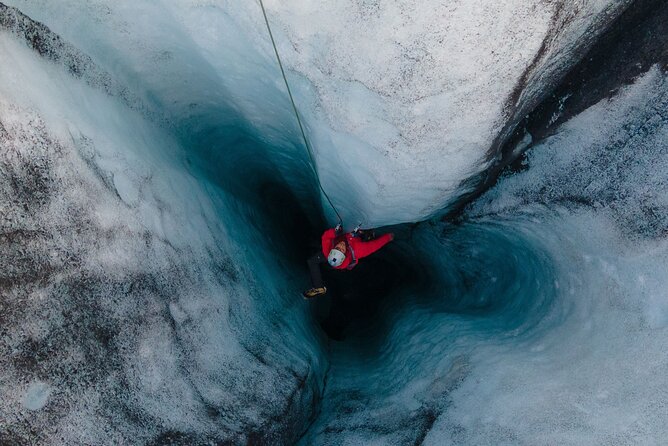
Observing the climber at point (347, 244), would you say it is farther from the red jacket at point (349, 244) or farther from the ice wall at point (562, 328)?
the ice wall at point (562, 328)

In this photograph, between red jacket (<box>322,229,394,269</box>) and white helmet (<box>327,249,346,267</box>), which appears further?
red jacket (<box>322,229,394,269</box>)

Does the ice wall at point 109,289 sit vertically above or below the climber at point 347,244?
below

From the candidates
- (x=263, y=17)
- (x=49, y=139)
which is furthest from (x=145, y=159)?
(x=263, y=17)

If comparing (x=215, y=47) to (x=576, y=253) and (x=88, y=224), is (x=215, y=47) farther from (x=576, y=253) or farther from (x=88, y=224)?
(x=576, y=253)

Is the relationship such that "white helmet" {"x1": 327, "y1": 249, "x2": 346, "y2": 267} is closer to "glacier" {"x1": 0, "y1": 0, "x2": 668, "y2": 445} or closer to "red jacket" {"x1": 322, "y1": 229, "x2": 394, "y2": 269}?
"red jacket" {"x1": 322, "y1": 229, "x2": 394, "y2": 269}

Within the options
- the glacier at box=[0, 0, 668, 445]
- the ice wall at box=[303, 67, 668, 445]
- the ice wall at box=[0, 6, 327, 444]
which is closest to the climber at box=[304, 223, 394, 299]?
the glacier at box=[0, 0, 668, 445]

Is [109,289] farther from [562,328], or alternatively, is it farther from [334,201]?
[562,328]

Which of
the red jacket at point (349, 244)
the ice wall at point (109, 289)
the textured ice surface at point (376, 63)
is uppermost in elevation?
the textured ice surface at point (376, 63)

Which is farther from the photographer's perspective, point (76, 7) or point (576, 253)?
point (576, 253)

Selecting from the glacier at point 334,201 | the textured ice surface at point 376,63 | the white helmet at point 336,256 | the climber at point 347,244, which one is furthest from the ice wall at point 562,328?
the white helmet at point 336,256
